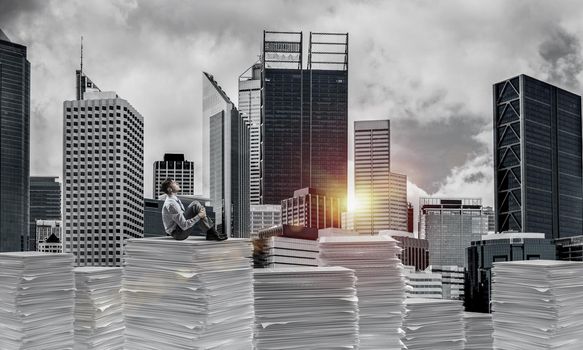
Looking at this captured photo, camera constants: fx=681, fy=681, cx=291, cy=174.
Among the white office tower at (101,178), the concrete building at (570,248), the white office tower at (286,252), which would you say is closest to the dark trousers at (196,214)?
the white office tower at (286,252)

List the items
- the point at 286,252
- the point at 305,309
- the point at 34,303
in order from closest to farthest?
the point at 34,303 < the point at 305,309 < the point at 286,252

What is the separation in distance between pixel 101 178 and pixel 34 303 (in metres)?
179

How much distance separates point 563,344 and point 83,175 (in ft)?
599

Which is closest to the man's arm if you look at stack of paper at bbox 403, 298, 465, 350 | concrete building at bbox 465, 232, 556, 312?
stack of paper at bbox 403, 298, 465, 350

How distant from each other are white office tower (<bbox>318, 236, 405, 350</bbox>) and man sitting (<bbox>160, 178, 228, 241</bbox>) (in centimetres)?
141

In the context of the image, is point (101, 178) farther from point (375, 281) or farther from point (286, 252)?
point (375, 281)

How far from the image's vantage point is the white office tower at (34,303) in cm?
596

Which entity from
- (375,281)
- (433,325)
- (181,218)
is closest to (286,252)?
(433,325)

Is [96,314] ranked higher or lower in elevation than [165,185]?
lower

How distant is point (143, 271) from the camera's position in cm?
615

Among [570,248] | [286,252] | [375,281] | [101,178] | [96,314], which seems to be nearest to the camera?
[96,314]

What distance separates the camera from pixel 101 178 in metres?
179

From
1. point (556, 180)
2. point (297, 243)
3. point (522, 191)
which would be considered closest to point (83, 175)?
point (297, 243)

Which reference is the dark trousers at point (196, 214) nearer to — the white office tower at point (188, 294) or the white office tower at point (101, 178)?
the white office tower at point (188, 294)
